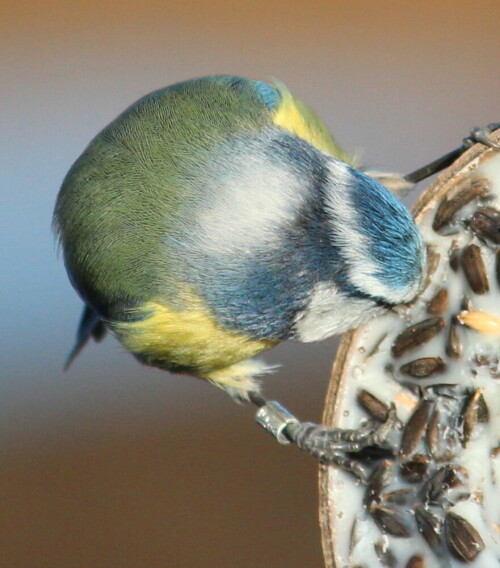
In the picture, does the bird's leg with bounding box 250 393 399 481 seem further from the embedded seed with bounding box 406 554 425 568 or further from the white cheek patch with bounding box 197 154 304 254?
the white cheek patch with bounding box 197 154 304 254

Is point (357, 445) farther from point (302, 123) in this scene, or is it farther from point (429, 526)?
point (302, 123)

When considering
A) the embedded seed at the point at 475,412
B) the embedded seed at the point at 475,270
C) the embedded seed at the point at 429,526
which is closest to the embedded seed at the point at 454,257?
the embedded seed at the point at 475,270

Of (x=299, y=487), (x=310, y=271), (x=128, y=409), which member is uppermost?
(x=310, y=271)

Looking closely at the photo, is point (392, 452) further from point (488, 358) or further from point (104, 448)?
point (104, 448)

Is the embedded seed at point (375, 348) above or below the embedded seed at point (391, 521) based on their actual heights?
above

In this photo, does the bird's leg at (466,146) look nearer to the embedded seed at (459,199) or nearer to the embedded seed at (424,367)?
the embedded seed at (459,199)

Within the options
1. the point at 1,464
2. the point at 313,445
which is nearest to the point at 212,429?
the point at 1,464
